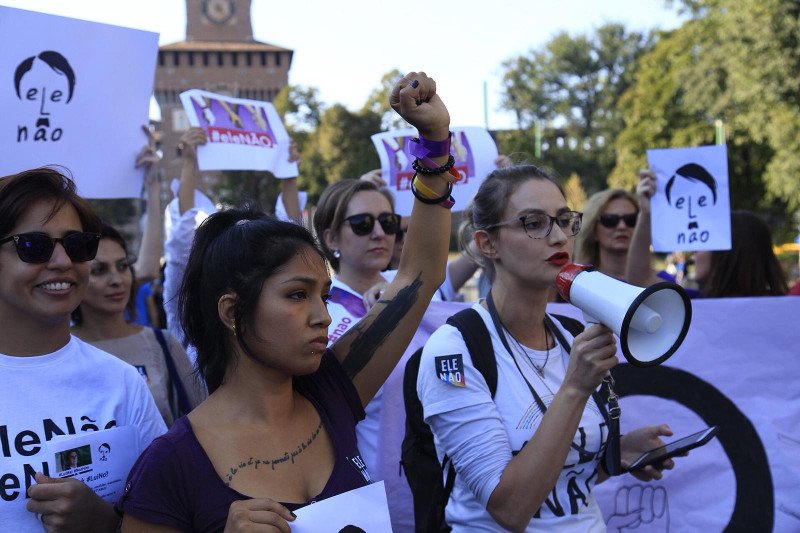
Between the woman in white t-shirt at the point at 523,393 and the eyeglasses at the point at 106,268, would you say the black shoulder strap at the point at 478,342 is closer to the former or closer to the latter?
the woman in white t-shirt at the point at 523,393

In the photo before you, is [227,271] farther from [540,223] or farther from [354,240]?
[354,240]

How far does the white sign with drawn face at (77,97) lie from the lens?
3967 millimetres

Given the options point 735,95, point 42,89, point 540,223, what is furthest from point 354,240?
point 735,95

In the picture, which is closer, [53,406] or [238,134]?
[53,406]

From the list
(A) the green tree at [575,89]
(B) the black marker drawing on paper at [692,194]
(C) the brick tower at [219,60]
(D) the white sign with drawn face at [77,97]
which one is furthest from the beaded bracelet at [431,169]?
(C) the brick tower at [219,60]

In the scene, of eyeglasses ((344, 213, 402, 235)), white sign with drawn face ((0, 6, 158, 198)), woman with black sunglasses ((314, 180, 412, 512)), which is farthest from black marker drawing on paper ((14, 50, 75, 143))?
eyeglasses ((344, 213, 402, 235))

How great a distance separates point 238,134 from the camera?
578 centimetres

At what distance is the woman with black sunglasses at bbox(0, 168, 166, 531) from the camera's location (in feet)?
7.35

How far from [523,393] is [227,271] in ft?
3.18

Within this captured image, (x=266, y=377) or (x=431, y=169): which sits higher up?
(x=431, y=169)

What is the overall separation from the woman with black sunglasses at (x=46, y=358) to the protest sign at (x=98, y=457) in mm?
35

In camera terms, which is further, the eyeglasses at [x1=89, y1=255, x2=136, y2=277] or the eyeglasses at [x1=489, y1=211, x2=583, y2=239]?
the eyeglasses at [x1=89, y1=255, x2=136, y2=277]

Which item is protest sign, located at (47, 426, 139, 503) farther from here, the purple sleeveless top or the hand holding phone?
the hand holding phone

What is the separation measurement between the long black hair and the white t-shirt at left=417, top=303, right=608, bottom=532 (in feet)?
1.87
